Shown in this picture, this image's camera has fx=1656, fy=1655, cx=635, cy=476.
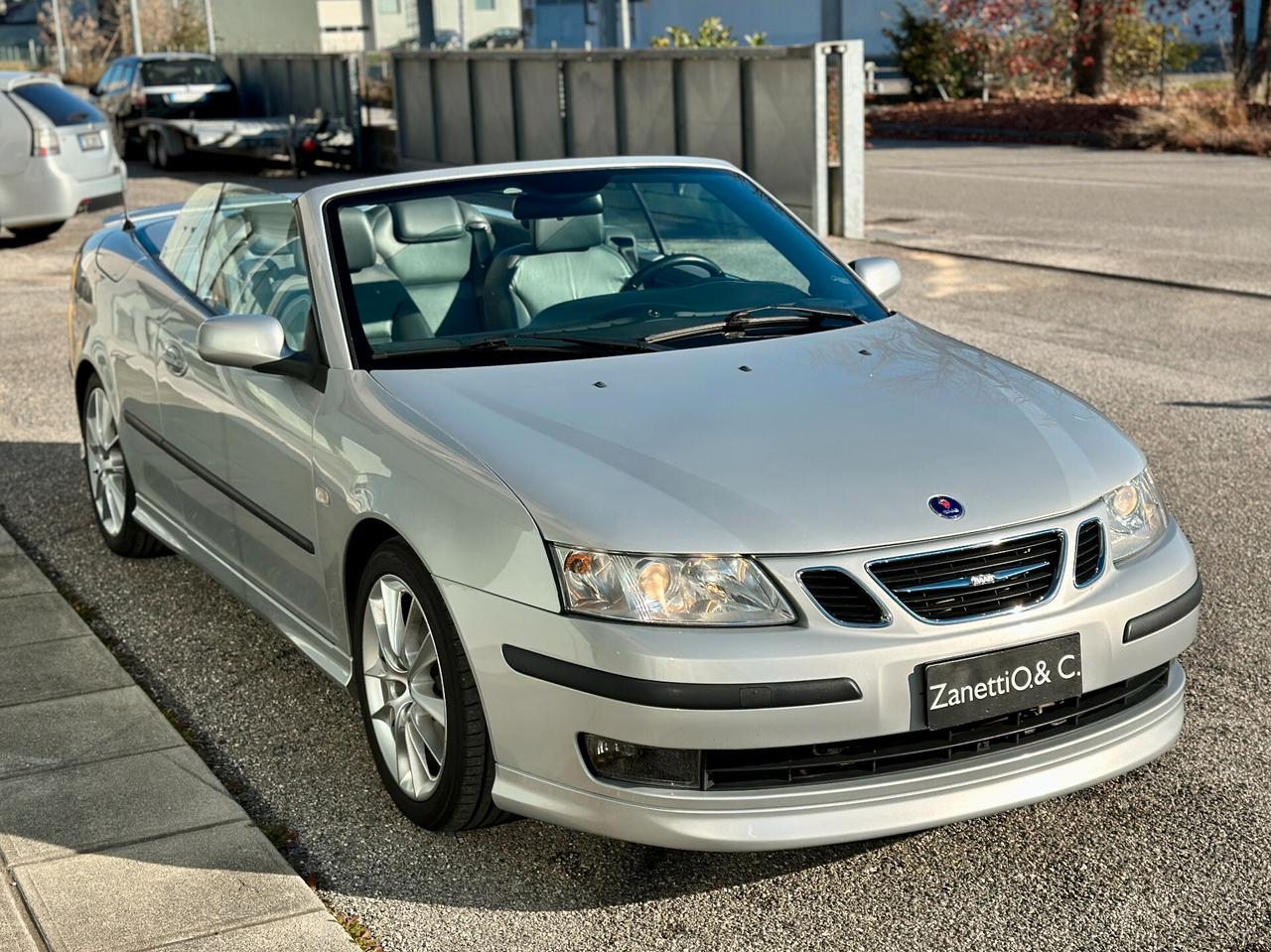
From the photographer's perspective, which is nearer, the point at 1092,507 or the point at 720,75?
the point at 1092,507

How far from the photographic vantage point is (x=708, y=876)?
12.4ft

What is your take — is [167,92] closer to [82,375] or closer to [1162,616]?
[82,375]

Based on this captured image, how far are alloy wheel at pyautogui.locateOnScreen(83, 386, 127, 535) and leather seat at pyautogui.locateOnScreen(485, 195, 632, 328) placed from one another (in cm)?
198

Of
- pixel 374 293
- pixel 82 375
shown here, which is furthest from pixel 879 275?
pixel 82 375

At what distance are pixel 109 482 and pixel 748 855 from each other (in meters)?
3.47

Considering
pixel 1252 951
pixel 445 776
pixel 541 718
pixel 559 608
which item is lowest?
pixel 1252 951

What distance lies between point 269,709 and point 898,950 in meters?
2.18

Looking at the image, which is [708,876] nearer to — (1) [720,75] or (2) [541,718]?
(2) [541,718]

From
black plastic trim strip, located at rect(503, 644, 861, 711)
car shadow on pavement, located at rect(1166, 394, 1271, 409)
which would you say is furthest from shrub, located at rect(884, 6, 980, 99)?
black plastic trim strip, located at rect(503, 644, 861, 711)

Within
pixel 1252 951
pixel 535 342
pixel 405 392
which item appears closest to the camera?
pixel 1252 951

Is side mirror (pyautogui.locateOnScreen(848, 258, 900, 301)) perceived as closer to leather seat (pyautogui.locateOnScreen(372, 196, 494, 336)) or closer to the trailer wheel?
leather seat (pyautogui.locateOnScreen(372, 196, 494, 336))

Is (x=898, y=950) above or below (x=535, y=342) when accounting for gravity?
below

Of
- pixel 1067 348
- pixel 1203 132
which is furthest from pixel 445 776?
pixel 1203 132

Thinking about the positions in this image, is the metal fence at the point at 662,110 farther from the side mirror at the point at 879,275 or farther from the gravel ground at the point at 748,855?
the side mirror at the point at 879,275
